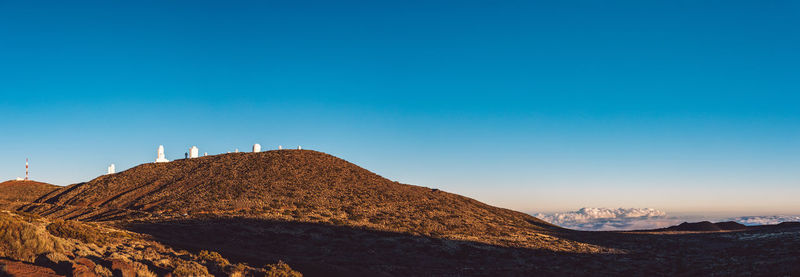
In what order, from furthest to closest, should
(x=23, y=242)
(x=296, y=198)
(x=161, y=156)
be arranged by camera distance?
(x=161, y=156) < (x=296, y=198) < (x=23, y=242)

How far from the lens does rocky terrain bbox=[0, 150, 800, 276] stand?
18156 mm

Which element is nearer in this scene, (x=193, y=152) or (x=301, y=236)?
(x=301, y=236)

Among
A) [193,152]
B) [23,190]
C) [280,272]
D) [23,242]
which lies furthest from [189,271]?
[23,190]

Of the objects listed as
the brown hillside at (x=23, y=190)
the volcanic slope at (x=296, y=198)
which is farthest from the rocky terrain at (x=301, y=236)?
the brown hillside at (x=23, y=190)

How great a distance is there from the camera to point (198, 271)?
15.6m

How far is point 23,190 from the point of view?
8988 cm

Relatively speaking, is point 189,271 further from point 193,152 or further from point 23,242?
point 193,152

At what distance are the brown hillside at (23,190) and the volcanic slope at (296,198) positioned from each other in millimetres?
12631

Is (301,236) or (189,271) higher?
(189,271)

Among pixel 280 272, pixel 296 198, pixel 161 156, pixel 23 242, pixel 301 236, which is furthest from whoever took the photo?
pixel 161 156

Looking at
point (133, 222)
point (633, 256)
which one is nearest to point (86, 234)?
point (133, 222)

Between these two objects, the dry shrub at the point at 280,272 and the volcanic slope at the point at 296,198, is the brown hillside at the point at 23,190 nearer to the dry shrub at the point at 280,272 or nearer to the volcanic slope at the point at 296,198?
the volcanic slope at the point at 296,198

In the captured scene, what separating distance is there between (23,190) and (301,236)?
8202 centimetres

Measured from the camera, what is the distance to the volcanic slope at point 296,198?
48281 mm
